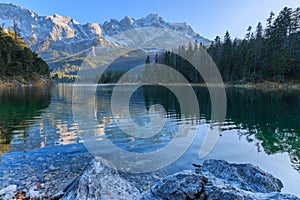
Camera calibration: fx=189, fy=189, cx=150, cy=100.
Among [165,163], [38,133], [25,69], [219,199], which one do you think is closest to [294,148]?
[165,163]

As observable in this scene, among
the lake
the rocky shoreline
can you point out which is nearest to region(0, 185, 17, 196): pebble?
the rocky shoreline

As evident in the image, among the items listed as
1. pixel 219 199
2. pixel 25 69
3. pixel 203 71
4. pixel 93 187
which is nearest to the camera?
pixel 219 199

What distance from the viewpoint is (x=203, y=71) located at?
367ft

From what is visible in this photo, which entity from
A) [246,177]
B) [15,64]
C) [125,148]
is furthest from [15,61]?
[246,177]

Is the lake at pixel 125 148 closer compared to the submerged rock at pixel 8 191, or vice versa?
the submerged rock at pixel 8 191

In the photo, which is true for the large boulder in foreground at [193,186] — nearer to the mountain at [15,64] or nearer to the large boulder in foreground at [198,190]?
the large boulder in foreground at [198,190]

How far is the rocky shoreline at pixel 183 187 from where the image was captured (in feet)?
15.3

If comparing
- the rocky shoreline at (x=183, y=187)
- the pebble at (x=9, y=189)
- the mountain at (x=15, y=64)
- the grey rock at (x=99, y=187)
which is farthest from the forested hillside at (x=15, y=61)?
the grey rock at (x=99, y=187)

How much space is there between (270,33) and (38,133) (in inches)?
3669

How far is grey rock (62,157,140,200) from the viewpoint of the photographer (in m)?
6.55

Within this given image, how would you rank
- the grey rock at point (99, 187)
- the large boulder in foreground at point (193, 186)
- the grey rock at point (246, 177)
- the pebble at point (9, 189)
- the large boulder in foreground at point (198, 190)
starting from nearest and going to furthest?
the large boulder in foreground at point (198, 190) → the large boulder in foreground at point (193, 186) → the grey rock at point (99, 187) → the pebble at point (9, 189) → the grey rock at point (246, 177)

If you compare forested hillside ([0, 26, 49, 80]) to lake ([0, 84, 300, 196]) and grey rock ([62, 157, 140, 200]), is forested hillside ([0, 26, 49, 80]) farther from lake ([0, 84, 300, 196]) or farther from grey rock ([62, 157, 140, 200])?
grey rock ([62, 157, 140, 200])

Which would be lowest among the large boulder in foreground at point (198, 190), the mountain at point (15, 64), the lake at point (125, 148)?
the lake at point (125, 148)

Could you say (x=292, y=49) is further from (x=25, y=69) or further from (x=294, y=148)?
(x=25, y=69)
